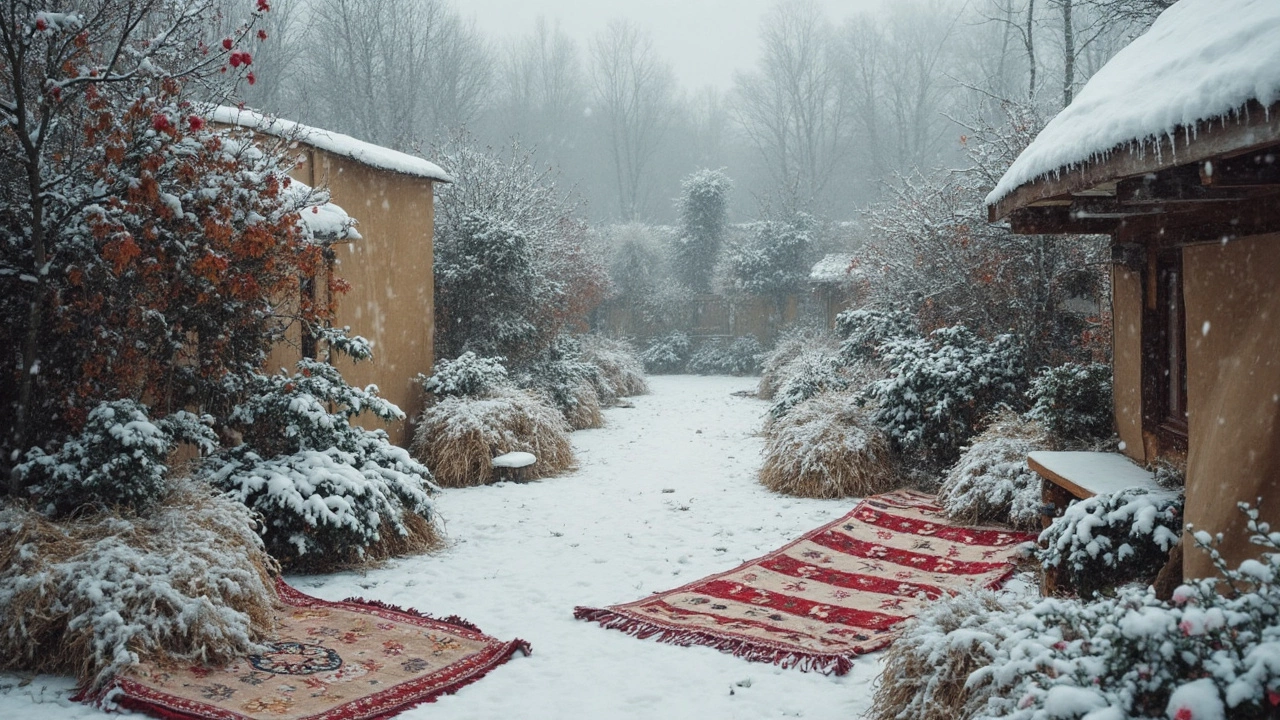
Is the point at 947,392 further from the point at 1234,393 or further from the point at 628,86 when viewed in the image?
the point at 628,86

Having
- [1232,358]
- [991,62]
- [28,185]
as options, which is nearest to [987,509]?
[1232,358]

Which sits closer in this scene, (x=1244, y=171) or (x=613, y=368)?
(x=1244, y=171)

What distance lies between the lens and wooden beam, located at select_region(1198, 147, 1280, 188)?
3.18 m

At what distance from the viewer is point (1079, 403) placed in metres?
6.65

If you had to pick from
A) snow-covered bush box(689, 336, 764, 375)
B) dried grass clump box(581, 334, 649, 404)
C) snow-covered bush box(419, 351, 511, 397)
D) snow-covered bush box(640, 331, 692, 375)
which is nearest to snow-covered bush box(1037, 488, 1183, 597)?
snow-covered bush box(419, 351, 511, 397)

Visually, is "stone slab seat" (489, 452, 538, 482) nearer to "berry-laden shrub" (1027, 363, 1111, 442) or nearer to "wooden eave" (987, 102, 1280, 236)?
"berry-laden shrub" (1027, 363, 1111, 442)

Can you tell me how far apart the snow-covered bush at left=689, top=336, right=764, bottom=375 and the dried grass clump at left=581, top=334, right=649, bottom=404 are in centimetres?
421

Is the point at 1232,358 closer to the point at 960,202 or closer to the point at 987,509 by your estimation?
the point at 987,509

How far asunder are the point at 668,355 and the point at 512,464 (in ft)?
45.6

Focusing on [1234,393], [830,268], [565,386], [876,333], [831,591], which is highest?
[830,268]

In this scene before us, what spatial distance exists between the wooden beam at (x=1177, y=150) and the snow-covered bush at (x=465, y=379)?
6.80 metres

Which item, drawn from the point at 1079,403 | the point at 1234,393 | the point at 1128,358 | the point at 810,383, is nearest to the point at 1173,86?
the point at 1234,393

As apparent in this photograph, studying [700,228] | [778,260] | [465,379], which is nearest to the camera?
[465,379]

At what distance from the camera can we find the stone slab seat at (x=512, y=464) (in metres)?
8.96
